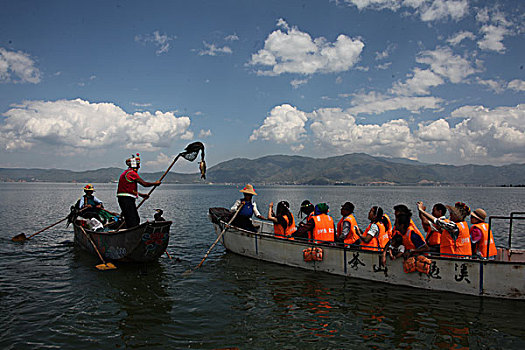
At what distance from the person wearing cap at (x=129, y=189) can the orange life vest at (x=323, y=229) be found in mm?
6250

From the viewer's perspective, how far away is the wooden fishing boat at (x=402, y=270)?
906 centimetres

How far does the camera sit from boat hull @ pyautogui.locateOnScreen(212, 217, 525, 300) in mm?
9055

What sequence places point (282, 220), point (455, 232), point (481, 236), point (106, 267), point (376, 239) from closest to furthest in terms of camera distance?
point (455, 232)
point (481, 236)
point (376, 239)
point (106, 267)
point (282, 220)

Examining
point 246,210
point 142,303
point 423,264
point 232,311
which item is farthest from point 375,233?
point 142,303

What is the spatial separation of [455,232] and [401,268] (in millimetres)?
1943

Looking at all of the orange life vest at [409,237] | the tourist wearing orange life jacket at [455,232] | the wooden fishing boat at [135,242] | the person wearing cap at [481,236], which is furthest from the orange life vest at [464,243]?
the wooden fishing boat at [135,242]

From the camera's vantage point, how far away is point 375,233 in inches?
419

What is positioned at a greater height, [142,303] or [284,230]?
[284,230]

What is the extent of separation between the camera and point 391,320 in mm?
8555

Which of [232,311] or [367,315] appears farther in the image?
[232,311]

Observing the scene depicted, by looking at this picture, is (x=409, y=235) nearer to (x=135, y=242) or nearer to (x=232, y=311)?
(x=232, y=311)

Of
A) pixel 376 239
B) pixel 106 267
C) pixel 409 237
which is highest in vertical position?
pixel 409 237

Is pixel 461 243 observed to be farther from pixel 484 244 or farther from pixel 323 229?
pixel 323 229

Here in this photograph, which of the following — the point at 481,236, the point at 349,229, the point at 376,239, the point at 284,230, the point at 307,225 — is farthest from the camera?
the point at 284,230
